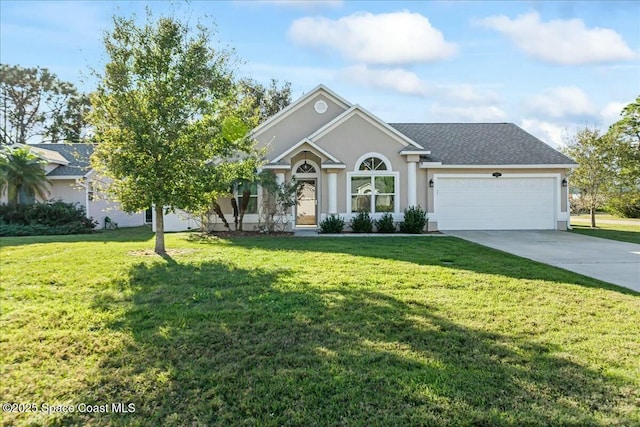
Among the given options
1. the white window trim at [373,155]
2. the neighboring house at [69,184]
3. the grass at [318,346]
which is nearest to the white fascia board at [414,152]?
the white window trim at [373,155]

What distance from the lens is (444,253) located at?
10.9 metres

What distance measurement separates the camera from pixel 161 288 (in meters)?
6.88

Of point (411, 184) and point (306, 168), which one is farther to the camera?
point (306, 168)

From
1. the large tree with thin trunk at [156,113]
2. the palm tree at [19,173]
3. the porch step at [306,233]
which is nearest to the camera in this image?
the large tree with thin trunk at [156,113]

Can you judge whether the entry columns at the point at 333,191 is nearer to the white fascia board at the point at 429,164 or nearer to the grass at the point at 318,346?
the white fascia board at the point at 429,164

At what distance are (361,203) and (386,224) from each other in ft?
5.10

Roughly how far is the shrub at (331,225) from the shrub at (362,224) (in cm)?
59

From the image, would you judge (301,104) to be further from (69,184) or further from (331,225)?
(69,184)

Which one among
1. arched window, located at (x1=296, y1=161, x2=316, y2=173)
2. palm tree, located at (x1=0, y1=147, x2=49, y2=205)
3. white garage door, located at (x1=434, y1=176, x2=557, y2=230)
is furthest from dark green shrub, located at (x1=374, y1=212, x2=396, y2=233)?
palm tree, located at (x1=0, y1=147, x2=49, y2=205)

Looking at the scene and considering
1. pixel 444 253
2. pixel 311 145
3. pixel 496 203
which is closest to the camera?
pixel 444 253

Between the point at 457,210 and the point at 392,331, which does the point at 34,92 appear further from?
the point at 392,331

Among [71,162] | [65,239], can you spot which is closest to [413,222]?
[65,239]

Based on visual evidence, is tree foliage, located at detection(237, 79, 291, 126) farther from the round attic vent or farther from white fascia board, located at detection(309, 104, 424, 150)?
white fascia board, located at detection(309, 104, 424, 150)

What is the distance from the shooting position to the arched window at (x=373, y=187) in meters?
17.8
